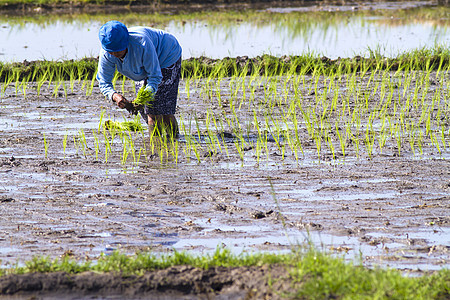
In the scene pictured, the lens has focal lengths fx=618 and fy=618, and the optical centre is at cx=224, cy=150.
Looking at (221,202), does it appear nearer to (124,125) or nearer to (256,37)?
(124,125)

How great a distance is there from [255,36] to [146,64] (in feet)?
28.6

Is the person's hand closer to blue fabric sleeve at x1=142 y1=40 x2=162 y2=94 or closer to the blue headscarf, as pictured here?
blue fabric sleeve at x1=142 y1=40 x2=162 y2=94

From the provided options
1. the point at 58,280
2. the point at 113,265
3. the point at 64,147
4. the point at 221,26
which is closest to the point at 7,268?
the point at 58,280

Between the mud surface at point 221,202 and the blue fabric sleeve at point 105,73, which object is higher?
the blue fabric sleeve at point 105,73

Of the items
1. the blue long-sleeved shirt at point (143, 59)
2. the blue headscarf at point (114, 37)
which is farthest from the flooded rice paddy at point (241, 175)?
the blue headscarf at point (114, 37)

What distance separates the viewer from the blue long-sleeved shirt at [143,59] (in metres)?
5.29

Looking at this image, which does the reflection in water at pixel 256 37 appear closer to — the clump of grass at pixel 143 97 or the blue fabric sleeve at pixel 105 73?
the blue fabric sleeve at pixel 105 73

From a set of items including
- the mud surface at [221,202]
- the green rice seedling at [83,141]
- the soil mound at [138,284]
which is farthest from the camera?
the green rice seedling at [83,141]

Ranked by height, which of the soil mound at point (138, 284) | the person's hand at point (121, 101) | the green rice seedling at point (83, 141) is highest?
the person's hand at point (121, 101)

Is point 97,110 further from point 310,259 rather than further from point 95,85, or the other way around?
point 310,259

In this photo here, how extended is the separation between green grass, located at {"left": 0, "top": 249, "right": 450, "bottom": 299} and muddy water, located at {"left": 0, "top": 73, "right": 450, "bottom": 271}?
0.24 metres

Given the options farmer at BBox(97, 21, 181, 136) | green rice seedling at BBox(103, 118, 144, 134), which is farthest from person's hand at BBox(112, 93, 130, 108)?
green rice seedling at BBox(103, 118, 144, 134)

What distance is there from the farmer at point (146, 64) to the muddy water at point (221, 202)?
0.34 meters

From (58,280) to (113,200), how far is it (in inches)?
55.1
